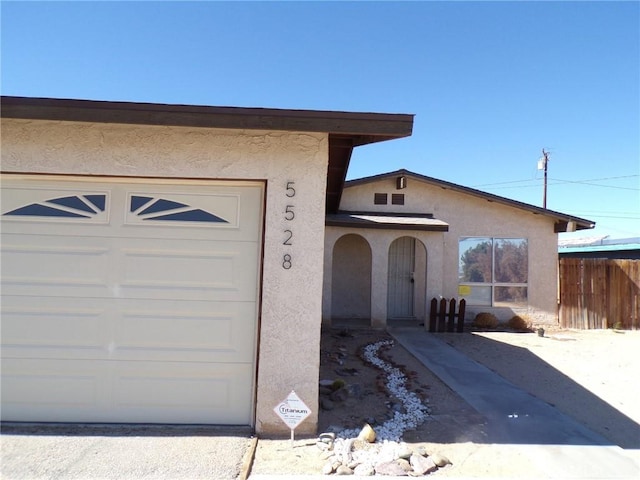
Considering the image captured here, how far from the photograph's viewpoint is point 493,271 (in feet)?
40.1

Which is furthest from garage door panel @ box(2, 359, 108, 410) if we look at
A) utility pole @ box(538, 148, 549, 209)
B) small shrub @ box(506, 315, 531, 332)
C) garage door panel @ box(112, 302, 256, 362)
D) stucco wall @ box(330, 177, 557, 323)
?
utility pole @ box(538, 148, 549, 209)

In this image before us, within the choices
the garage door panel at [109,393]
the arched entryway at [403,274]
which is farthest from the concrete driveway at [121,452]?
the arched entryway at [403,274]

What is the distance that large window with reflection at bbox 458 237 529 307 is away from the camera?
12180 millimetres

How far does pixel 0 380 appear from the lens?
14.3 ft

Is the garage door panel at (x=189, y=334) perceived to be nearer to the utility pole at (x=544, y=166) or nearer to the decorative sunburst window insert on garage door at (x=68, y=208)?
the decorative sunburst window insert on garage door at (x=68, y=208)

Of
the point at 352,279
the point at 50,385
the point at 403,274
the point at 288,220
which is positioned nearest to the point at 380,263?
the point at 352,279

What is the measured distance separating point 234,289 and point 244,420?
1.36m

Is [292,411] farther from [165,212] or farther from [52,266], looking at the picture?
[52,266]

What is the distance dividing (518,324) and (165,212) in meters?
10.7

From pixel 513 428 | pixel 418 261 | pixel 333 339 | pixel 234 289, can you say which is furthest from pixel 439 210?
pixel 234 289

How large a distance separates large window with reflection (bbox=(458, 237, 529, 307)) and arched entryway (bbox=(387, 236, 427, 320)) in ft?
4.16

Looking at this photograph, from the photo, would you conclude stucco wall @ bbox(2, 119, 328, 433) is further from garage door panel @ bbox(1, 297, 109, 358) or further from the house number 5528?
garage door panel @ bbox(1, 297, 109, 358)

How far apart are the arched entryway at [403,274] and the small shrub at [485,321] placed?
1829mm

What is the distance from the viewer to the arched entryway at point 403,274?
42.1 feet
